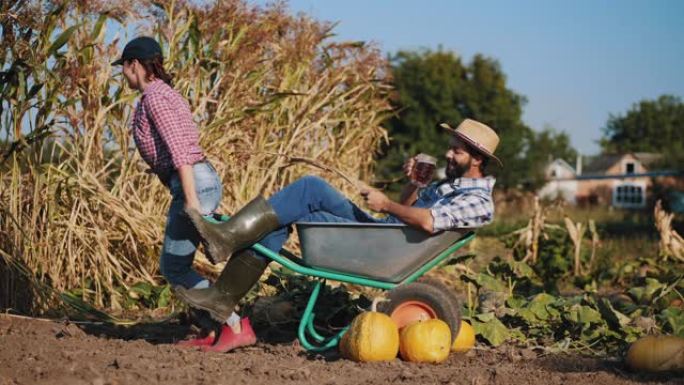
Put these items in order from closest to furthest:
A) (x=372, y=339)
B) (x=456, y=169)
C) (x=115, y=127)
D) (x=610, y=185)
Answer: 1. (x=372, y=339)
2. (x=456, y=169)
3. (x=115, y=127)
4. (x=610, y=185)

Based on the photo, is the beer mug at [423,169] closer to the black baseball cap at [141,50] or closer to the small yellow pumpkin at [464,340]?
the small yellow pumpkin at [464,340]

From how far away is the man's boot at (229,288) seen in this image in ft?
13.8

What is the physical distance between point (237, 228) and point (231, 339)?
62 centimetres

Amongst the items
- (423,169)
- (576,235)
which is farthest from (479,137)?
(576,235)

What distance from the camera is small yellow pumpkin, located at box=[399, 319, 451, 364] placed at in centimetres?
402

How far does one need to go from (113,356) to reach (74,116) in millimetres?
2322

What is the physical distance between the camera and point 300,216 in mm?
4211

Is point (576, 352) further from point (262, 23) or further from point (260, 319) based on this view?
point (262, 23)

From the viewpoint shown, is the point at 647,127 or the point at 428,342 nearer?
the point at 428,342

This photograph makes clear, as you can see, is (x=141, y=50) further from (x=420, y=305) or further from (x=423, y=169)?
(x=420, y=305)

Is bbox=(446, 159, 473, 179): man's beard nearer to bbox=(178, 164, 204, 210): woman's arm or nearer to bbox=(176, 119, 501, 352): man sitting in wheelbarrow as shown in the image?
bbox=(176, 119, 501, 352): man sitting in wheelbarrow

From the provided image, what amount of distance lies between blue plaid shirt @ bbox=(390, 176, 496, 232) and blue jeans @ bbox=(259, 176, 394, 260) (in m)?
0.44

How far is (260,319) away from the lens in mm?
4938

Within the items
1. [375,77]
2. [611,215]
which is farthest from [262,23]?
[611,215]
